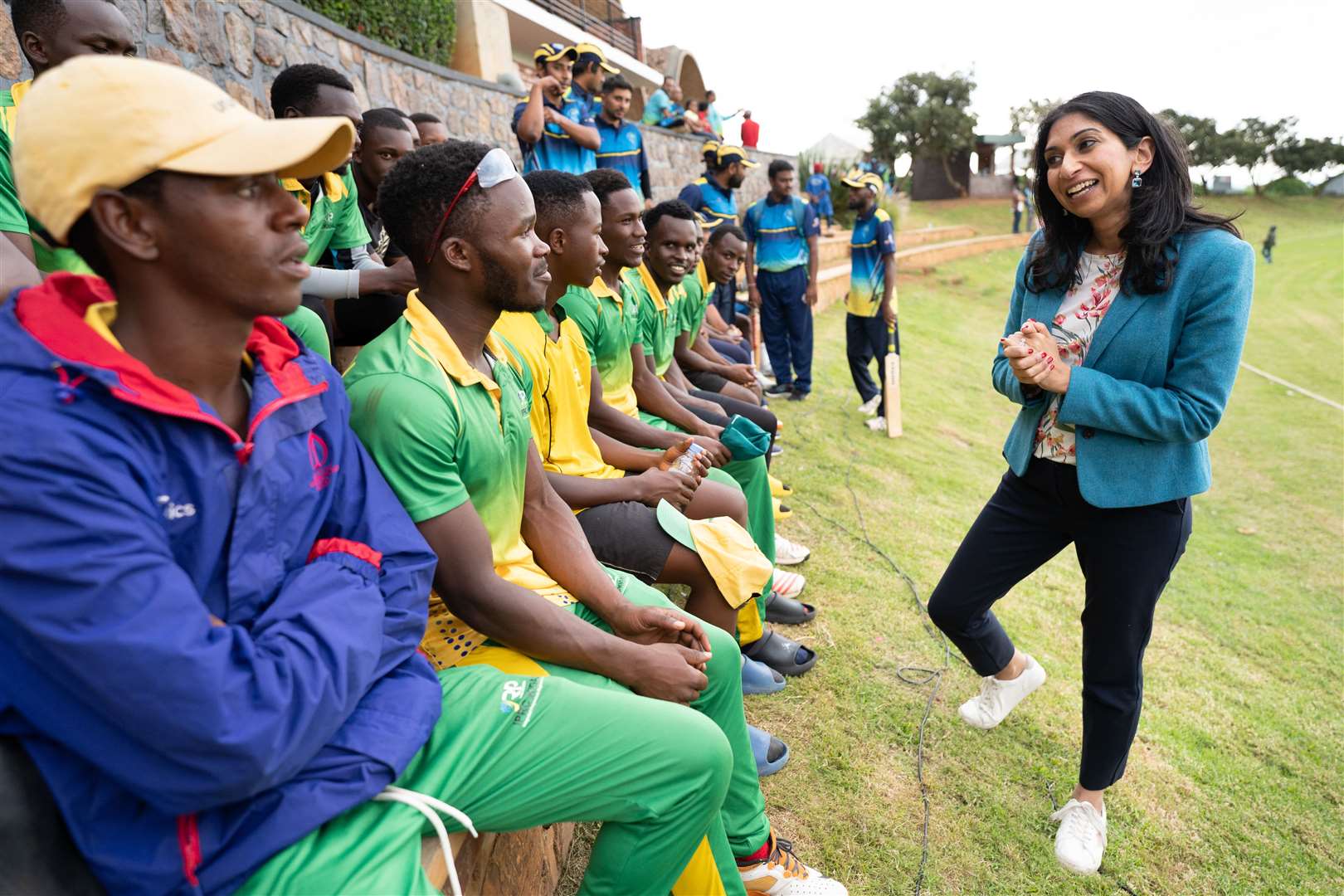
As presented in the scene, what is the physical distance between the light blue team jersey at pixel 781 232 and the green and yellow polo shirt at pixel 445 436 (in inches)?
252

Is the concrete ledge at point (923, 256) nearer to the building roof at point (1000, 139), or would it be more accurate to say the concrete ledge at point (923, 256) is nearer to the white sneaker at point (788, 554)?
the white sneaker at point (788, 554)

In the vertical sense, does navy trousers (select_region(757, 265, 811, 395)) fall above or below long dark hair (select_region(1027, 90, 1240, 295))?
below

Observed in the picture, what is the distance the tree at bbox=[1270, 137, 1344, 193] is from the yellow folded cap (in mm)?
64435

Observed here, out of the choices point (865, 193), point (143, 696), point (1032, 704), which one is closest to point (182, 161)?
point (143, 696)

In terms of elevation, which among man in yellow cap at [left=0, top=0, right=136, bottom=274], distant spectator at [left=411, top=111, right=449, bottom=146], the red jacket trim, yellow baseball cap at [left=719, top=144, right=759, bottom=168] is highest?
man in yellow cap at [left=0, top=0, right=136, bottom=274]

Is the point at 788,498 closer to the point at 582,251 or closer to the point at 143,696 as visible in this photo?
the point at 582,251

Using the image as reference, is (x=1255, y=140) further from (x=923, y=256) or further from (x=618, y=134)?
(x=618, y=134)

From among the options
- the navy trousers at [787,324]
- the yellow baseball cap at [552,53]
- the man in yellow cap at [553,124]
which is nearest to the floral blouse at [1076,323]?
the man in yellow cap at [553,124]

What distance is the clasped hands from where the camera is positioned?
250 centimetres

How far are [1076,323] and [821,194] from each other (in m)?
14.1

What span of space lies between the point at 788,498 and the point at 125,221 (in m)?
4.85

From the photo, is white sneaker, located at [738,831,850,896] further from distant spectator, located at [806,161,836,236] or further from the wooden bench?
distant spectator, located at [806,161,836,236]

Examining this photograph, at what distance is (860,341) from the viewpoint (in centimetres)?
842

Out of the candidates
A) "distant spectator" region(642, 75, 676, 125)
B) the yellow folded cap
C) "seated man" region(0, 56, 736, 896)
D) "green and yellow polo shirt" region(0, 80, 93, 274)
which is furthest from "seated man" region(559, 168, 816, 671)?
Result: "distant spectator" region(642, 75, 676, 125)
